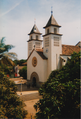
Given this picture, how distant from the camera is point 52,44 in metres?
20.0

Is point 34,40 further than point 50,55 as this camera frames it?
Yes

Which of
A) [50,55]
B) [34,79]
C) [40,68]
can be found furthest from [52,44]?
[34,79]

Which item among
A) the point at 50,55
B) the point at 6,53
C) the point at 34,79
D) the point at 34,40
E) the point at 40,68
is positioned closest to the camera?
the point at 6,53

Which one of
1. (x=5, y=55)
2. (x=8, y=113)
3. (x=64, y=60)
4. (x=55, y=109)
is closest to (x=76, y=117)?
(x=55, y=109)

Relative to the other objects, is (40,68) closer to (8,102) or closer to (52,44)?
(52,44)

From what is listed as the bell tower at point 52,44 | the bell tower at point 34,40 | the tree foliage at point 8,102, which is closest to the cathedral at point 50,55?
the bell tower at point 52,44

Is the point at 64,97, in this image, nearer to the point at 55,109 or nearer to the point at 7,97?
the point at 55,109

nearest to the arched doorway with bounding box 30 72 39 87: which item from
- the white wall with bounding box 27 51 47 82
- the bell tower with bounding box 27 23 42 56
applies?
the white wall with bounding box 27 51 47 82

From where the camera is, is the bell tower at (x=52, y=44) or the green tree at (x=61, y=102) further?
the bell tower at (x=52, y=44)

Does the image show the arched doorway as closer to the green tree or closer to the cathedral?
the cathedral

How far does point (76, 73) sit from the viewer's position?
31.3 feet

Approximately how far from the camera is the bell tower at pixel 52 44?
19.9m

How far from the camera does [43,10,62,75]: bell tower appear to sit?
19.9 metres

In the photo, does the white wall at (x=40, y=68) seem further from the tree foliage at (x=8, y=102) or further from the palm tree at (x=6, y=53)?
the tree foliage at (x=8, y=102)
